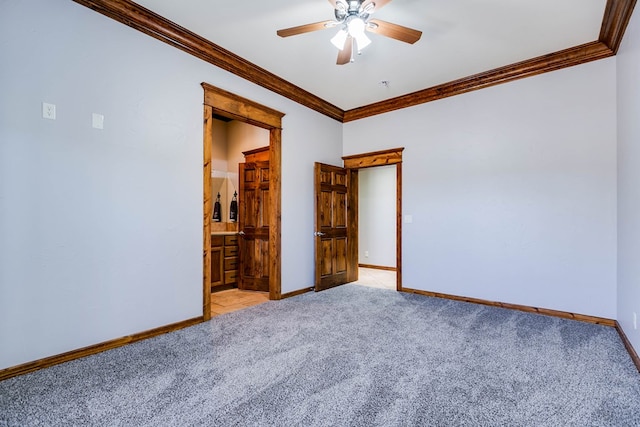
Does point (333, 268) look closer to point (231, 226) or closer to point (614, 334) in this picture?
point (231, 226)

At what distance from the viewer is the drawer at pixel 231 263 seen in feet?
15.8

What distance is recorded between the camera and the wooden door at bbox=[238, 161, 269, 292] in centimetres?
474

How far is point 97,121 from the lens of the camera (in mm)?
2496

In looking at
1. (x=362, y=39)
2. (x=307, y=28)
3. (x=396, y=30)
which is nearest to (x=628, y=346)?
(x=396, y=30)

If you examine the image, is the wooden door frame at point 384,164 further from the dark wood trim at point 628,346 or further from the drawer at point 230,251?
the dark wood trim at point 628,346

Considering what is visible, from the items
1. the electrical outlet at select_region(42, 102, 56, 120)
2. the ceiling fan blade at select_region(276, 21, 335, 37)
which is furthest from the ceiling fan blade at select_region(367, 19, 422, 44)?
the electrical outlet at select_region(42, 102, 56, 120)

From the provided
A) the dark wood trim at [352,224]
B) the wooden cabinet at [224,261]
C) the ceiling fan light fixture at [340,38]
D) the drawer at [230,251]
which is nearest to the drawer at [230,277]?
the wooden cabinet at [224,261]

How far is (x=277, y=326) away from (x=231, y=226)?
279 cm

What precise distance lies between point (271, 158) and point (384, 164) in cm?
185

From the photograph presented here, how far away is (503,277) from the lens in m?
3.75

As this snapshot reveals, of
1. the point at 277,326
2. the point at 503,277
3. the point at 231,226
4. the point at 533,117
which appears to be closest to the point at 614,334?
the point at 503,277

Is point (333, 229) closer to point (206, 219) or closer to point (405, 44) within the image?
point (206, 219)

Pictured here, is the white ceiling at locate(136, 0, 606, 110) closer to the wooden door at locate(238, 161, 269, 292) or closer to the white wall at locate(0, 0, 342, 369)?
the white wall at locate(0, 0, 342, 369)

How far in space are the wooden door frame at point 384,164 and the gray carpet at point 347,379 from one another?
5.09 feet
